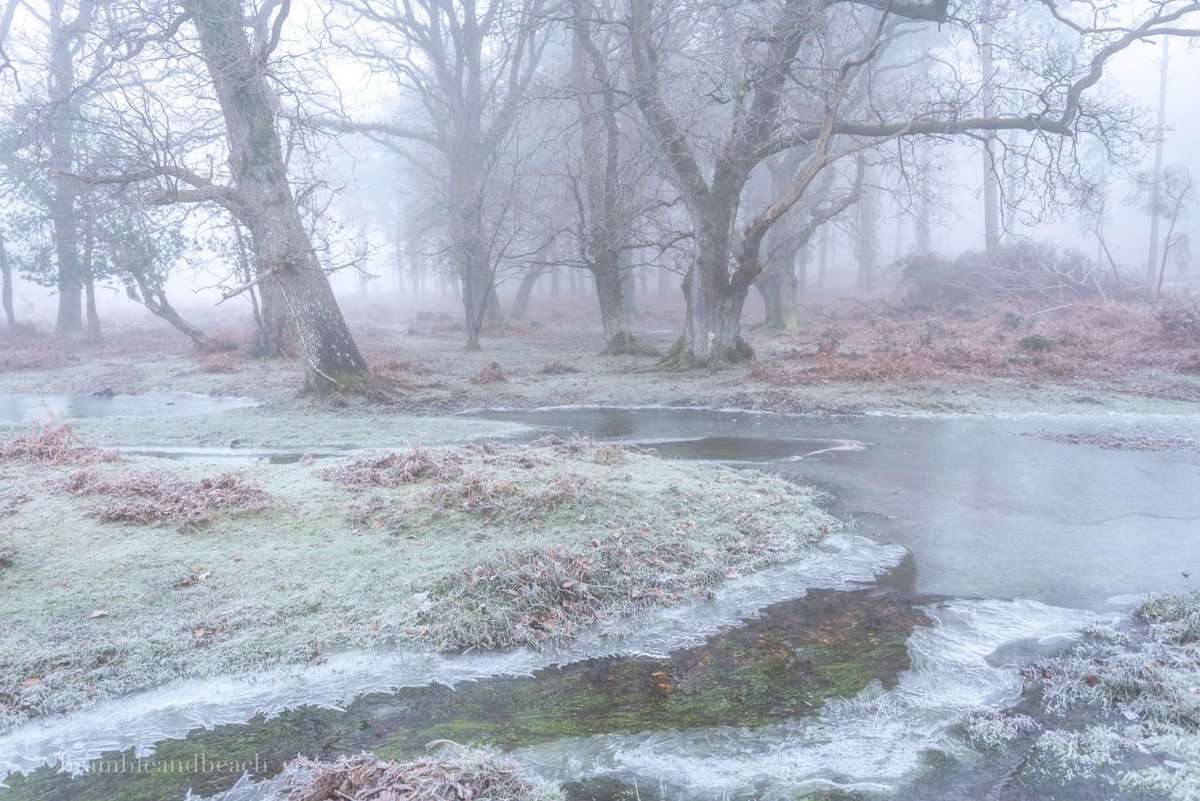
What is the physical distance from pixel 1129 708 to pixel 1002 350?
15.2 m

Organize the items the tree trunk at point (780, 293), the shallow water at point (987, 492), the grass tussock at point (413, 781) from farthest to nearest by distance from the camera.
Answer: the tree trunk at point (780, 293) → the shallow water at point (987, 492) → the grass tussock at point (413, 781)

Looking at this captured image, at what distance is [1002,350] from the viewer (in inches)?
698

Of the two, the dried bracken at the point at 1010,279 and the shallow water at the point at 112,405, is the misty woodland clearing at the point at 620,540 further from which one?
the dried bracken at the point at 1010,279

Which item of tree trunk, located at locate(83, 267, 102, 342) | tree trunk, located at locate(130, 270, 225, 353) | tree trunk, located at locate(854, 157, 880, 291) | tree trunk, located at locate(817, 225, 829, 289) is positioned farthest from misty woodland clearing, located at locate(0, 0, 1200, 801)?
tree trunk, located at locate(817, 225, 829, 289)

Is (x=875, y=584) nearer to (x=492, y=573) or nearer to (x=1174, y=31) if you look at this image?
(x=492, y=573)

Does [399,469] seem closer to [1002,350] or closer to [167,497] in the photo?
[167,497]

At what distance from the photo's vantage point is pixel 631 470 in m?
8.23

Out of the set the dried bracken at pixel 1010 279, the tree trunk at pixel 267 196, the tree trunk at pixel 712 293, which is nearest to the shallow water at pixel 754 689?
the tree trunk at pixel 712 293

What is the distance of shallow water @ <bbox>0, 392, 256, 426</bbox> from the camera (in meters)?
13.8

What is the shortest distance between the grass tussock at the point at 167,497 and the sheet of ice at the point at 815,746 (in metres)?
4.17

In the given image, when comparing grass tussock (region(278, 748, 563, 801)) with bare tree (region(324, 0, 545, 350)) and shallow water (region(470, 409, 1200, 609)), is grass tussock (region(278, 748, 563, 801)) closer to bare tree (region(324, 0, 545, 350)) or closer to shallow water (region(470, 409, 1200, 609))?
shallow water (region(470, 409, 1200, 609))

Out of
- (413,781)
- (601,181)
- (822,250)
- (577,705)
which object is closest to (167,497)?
(577,705)

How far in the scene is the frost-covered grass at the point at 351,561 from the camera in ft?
15.7

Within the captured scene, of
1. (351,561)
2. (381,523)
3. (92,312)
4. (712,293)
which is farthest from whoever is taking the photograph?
(92,312)
